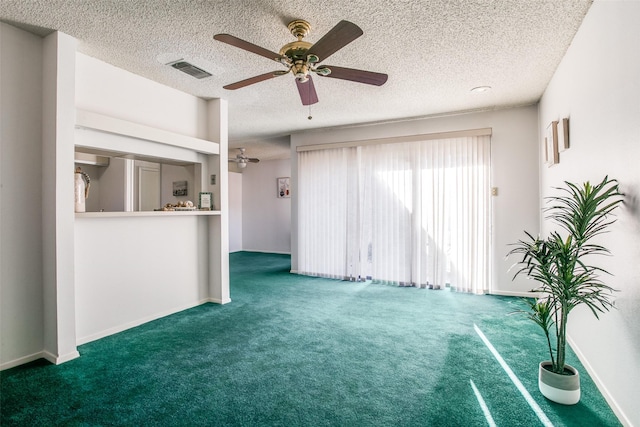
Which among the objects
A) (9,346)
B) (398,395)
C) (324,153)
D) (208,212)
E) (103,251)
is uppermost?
(324,153)

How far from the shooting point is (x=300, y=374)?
2275 mm

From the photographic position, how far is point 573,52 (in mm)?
2541

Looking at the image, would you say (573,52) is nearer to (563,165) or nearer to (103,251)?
(563,165)

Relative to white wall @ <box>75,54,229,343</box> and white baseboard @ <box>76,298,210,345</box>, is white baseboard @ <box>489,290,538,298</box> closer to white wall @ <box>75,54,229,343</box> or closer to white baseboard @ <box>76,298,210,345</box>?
white wall @ <box>75,54,229,343</box>

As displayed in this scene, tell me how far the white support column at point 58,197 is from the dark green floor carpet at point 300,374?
265 millimetres

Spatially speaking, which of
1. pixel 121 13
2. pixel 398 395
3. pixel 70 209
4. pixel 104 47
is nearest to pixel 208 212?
pixel 70 209

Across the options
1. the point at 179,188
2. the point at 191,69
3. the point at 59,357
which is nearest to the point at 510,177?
the point at 191,69

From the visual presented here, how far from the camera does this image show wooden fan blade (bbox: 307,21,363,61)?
1802 millimetres

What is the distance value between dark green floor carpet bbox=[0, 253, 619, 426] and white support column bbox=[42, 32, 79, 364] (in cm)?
26

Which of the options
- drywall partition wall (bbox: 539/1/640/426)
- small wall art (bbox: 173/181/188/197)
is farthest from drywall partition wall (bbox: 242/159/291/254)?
drywall partition wall (bbox: 539/1/640/426)

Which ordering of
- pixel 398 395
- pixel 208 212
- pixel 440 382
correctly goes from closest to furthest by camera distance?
pixel 398 395, pixel 440 382, pixel 208 212

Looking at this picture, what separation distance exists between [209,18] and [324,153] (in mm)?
3345

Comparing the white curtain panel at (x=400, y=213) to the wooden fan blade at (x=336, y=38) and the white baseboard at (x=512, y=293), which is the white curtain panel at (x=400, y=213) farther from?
the wooden fan blade at (x=336, y=38)

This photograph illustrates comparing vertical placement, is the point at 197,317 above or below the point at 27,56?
below
